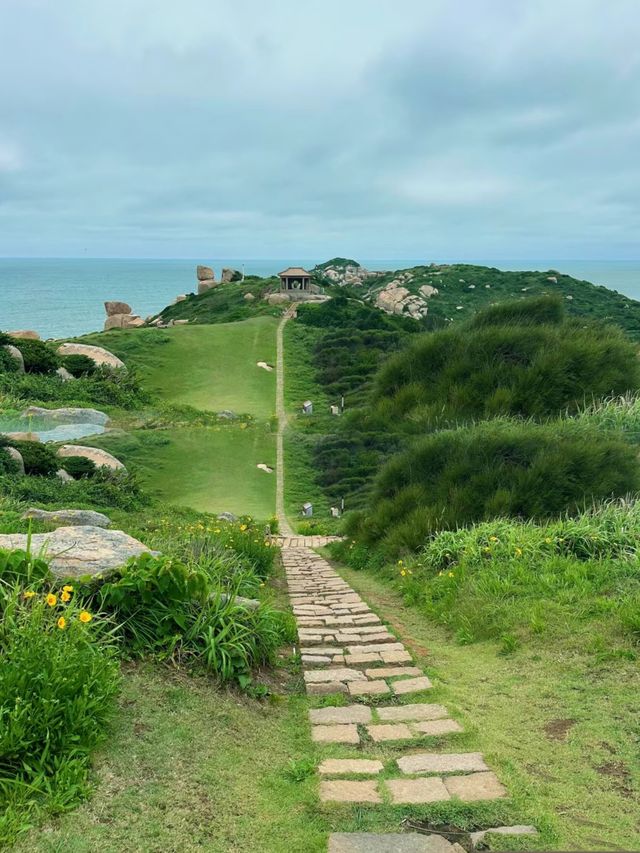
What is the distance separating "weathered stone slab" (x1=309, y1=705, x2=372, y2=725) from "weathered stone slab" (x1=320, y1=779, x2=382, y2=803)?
78 centimetres

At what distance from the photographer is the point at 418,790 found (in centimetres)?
331

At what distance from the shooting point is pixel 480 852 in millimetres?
2834

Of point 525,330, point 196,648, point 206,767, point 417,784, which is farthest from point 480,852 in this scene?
point 525,330

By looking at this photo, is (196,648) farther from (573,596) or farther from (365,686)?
(573,596)

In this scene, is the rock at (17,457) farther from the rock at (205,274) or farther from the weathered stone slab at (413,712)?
the rock at (205,274)

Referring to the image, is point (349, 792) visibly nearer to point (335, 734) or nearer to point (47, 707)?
point (335, 734)

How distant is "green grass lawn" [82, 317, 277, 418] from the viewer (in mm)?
30562

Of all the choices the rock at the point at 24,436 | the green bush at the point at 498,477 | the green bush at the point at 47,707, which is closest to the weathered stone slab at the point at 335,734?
the green bush at the point at 47,707

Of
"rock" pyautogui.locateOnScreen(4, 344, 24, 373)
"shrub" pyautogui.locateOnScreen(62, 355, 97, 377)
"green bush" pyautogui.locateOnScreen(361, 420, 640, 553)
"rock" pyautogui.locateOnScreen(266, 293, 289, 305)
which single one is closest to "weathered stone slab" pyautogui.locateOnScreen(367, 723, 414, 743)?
"green bush" pyautogui.locateOnScreen(361, 420, 640, 553)

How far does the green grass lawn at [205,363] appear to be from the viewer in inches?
1203

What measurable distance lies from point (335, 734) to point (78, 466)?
558 inches

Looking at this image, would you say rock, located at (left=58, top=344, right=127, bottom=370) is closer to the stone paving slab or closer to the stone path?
the stone path

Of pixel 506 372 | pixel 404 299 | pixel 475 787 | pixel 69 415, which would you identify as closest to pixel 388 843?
pixel 475 787

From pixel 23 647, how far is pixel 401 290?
75832 millimetres
